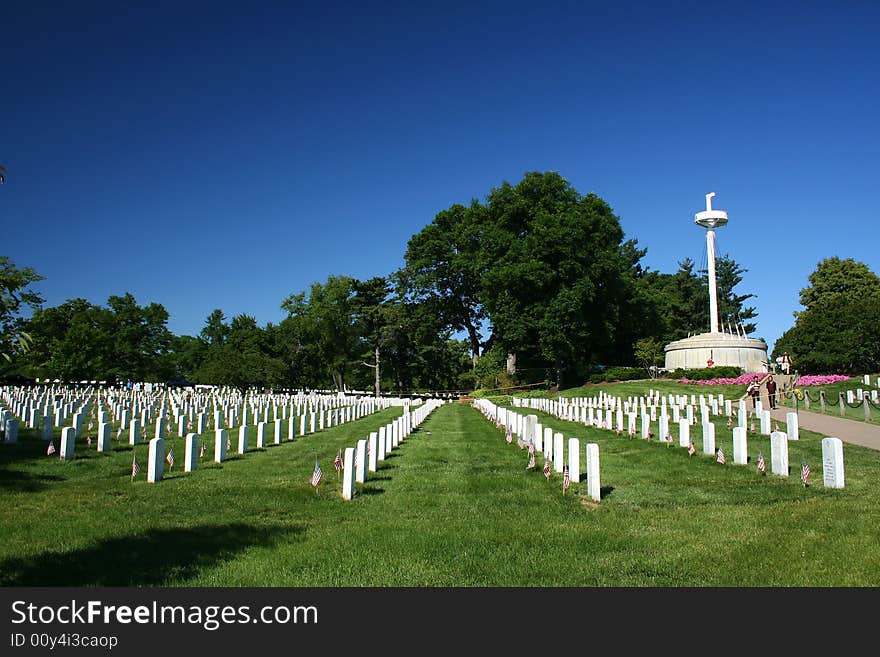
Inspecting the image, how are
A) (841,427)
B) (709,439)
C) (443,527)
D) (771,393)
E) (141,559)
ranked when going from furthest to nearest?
(771,393) < (841,427) < (709,439) < (443,527) < (141,559)

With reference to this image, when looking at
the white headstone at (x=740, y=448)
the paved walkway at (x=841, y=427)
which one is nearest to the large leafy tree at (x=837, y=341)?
the paved walkway at (x=841, y=427)

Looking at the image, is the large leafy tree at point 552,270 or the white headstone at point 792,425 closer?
the white headstone at point 792,425

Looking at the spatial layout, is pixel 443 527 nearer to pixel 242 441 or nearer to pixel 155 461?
pixel 155 461

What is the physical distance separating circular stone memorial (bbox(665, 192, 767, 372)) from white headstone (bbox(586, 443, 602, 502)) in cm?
3917

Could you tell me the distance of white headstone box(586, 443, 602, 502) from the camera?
888 centimetres

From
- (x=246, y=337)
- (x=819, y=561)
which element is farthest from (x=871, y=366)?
(x=246, y=337)

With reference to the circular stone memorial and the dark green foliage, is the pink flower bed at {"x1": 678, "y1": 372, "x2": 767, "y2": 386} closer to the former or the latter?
the dark green foliage

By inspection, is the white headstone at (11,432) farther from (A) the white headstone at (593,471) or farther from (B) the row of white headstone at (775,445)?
(B) the row of white headstone at (775,445)

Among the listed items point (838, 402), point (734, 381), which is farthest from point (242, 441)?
point (734, 381)

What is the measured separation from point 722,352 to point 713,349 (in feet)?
2.15

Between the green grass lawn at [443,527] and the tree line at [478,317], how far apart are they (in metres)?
28.3

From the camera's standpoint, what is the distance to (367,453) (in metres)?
11.5

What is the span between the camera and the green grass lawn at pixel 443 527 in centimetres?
557

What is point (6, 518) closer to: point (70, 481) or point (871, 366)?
point (70, 481)
